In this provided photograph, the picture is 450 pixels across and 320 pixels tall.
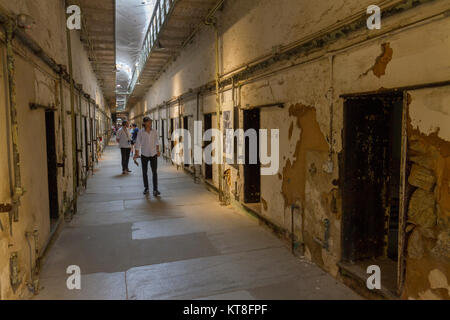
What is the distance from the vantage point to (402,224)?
2855mm

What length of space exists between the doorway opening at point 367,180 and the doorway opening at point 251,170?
281 centimetres

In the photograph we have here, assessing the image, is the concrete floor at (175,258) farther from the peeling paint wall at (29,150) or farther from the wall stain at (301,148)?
the wall stain at (301,148)

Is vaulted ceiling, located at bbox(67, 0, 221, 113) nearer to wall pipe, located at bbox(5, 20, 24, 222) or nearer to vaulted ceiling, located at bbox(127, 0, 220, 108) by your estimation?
vaulted ceiling, located at bbox(127, 0, 220, 108)

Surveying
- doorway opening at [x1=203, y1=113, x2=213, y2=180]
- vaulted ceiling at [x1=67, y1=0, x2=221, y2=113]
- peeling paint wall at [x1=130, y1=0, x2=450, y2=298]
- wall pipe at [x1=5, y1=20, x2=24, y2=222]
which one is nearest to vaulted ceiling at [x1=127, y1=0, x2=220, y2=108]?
vaulted ceiling at [x1=67, y1=0, x2=221, y2=113]

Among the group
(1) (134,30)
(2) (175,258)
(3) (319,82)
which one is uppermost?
(1) (134,30)

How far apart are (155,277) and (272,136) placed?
272 cm

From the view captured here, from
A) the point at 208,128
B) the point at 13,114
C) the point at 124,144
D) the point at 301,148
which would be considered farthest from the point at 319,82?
the point at 124,144

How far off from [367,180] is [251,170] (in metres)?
3.04

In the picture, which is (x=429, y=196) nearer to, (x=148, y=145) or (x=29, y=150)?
(x=29, y=150)

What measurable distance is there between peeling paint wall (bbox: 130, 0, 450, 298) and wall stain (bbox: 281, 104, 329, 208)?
0.01 meters

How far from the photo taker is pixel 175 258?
14.5 feet

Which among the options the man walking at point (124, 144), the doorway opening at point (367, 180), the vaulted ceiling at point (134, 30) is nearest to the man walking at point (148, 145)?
the vaulted ceiling at point (134, 30)

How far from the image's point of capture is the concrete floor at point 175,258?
356 cm
